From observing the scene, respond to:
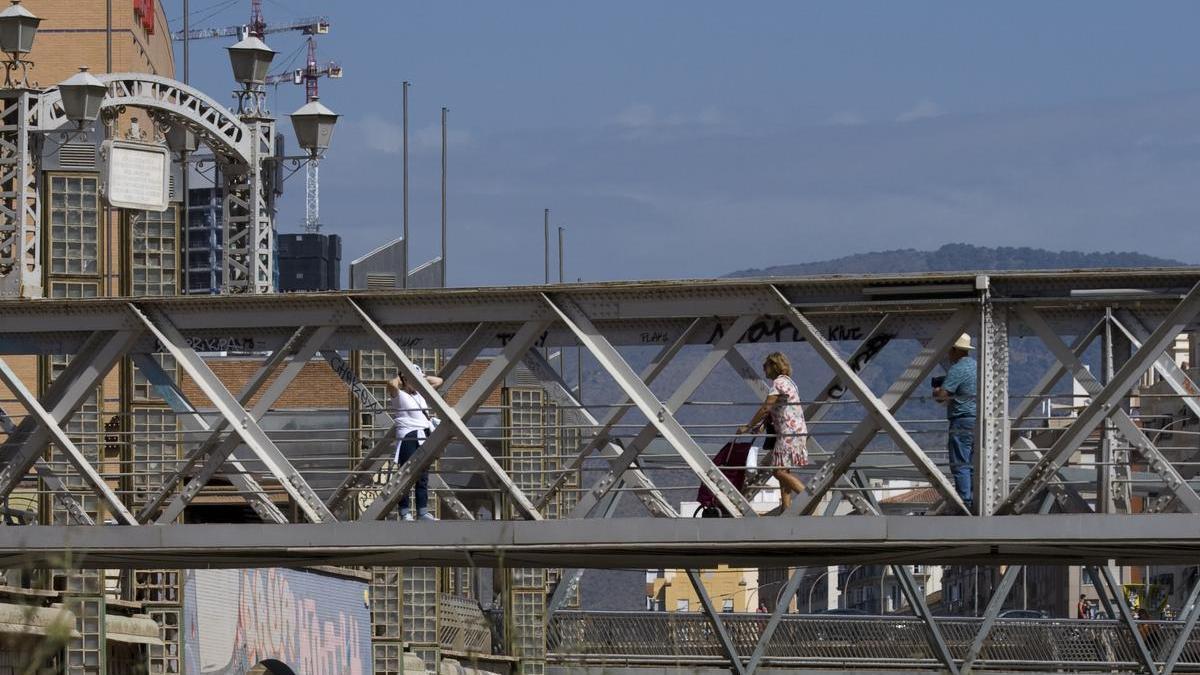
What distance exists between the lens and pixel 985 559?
21.1m

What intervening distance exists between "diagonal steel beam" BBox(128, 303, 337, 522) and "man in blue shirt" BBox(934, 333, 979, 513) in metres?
5.15

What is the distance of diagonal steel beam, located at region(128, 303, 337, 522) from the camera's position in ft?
66.7

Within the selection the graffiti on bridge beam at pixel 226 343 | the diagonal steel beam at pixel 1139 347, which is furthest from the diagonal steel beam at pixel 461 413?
the diagonal steel beam at pixel 1139 347

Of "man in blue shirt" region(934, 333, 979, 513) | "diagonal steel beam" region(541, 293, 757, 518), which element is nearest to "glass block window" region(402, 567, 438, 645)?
"diagonal steel beam" region(541, 293, 757, 518)

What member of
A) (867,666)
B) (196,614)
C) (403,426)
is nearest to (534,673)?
(867,666)

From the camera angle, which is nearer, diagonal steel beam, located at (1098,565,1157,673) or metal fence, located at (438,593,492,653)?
diagonal steel beam, located at (1098,565,1157,673)

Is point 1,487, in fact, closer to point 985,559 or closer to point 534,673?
point 985,559

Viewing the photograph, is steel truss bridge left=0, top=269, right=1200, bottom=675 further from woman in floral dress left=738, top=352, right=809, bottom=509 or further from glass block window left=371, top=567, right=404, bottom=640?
glass block window left=371, top=567, right=404, bottom=640

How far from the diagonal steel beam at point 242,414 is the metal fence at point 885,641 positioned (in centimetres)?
1925

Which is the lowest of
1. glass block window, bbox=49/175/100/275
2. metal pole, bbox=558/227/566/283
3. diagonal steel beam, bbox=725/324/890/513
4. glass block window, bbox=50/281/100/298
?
diagonal steel beam, bbox=725/324/890/513

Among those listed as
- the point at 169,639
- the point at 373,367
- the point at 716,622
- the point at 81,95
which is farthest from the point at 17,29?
the point at 716,622

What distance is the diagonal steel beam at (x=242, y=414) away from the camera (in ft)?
66.7

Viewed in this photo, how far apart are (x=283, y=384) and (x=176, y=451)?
9.63 m

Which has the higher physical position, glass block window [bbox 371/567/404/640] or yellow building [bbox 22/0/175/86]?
yellow building [bbox 22/0/175/86]
